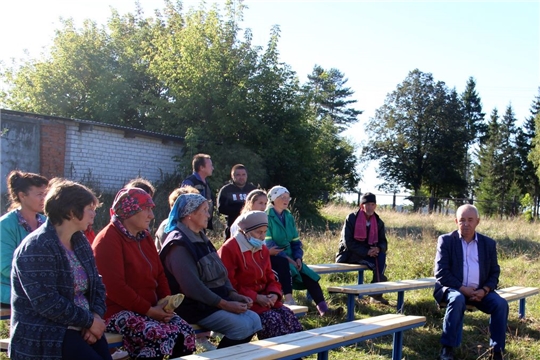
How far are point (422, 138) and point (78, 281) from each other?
48.8m

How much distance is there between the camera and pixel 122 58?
2528cm

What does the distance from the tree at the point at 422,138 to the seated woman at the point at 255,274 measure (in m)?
45.4

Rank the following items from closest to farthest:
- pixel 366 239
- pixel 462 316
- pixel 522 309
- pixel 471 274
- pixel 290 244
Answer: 1. pixel 462 316
2. pixel 471 274
3. pixel 290 244
4. pixel 522 309
5. pixel 366 239

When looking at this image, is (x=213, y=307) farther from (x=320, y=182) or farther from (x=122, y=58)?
(x=122, y=58)

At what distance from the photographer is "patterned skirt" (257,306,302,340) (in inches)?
193

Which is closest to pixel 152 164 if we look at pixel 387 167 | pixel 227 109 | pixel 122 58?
pixel 227 109

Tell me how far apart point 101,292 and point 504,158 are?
5178 centimetres

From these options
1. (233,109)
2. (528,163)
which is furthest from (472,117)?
(233,109)

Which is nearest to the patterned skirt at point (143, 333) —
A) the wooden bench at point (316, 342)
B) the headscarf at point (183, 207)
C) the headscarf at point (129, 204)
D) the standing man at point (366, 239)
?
the wooden bench at point (316, 342)

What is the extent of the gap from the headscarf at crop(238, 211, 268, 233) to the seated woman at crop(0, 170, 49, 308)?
163 centimetres

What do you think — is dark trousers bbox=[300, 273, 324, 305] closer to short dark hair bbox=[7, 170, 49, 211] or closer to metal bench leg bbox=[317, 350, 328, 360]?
metal bench leg bbox=[317, 350, 328, 360]

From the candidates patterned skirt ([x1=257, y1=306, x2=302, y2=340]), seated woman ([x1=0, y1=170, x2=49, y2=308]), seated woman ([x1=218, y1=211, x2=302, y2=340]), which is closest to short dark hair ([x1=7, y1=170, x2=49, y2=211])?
seated woman ([x1=0, y1=170, x2=49, y2=308])

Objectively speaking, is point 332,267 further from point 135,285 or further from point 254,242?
point 135,285

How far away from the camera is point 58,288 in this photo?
131 inches
